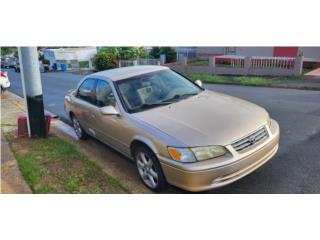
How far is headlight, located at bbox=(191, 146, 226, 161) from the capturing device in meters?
2.97

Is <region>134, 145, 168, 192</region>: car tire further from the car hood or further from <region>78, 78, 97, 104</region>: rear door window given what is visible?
<region>78, 78, 97, 104</region>: rear door window

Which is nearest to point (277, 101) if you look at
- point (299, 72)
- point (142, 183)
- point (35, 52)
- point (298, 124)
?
point (298, 124)

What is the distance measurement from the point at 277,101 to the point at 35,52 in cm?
608

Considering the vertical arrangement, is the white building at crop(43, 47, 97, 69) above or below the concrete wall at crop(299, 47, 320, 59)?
below

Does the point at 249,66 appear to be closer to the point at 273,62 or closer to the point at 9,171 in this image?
the point at 273,62

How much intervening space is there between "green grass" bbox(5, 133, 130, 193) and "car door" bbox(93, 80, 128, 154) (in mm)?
451

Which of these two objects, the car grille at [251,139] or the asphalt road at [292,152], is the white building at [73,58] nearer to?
the asphalt road at [292,152]

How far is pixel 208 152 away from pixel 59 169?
8.26 ft

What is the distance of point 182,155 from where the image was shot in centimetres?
299

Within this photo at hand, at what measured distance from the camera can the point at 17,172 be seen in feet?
14.0

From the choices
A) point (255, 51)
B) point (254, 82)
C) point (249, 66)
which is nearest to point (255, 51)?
point (255, 51)

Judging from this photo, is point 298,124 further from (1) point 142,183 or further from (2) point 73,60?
(2) point 73,60

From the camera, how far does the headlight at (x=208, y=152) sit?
2967 millimetres

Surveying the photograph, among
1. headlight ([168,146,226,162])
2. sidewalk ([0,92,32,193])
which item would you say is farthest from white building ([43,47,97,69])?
headlight ([168,146,226,162])
